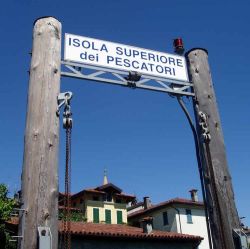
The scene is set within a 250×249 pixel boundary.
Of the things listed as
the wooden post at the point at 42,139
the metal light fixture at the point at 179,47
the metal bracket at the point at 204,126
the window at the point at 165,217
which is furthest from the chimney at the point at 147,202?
the wooden post at the point at 42,139

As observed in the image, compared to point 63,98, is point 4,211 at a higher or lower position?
higher

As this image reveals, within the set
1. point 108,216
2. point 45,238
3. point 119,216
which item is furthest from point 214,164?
point 119,216

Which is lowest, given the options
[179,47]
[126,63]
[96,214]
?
[126,63]

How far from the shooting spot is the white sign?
5035mm

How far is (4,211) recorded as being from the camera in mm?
14555

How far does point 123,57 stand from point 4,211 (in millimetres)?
10971

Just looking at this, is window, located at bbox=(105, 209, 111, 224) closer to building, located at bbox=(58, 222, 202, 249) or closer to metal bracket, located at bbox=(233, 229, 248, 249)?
building, located at bbox=(58, 222, 202, 249)

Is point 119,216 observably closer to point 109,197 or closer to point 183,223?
point 109,197

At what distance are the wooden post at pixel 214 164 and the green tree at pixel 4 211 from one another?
10.7m

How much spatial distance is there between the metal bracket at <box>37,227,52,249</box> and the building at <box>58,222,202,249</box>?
1558 centimetres

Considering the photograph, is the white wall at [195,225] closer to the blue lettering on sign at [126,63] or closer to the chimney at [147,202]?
the chimney at [147,202]

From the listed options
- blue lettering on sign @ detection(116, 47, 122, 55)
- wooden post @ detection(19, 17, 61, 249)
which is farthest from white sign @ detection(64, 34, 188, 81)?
wooden post @ detection(19, 17, 61, 249)

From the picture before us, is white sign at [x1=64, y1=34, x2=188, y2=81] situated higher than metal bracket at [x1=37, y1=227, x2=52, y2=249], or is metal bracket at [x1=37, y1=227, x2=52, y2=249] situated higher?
white sign at [x1=64, y1=34, x2=188, y2=81]

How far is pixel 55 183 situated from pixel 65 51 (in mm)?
1900
